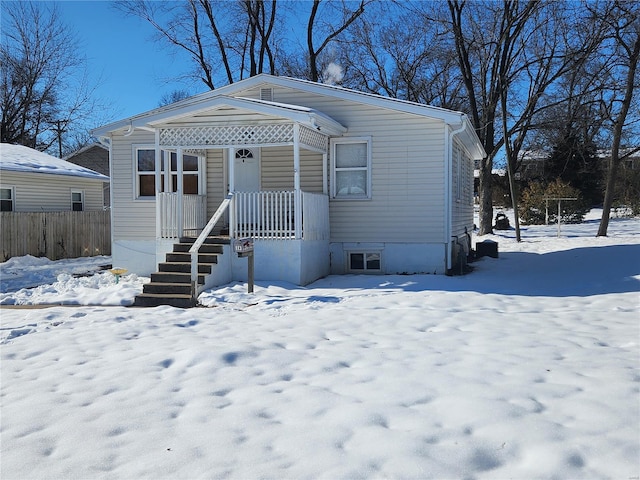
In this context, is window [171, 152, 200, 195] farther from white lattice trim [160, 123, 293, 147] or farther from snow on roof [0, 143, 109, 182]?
snow on roof [0, 143, 109, 182]

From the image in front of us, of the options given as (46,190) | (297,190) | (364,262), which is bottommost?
(364,262)

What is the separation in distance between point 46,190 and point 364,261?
1496 cm

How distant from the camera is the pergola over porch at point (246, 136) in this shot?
37.5 feet

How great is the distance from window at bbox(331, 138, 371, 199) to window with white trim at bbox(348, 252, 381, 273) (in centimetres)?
133

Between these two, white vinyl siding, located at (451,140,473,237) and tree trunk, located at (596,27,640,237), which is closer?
white vinyl siding, located at (451,140,473,237)

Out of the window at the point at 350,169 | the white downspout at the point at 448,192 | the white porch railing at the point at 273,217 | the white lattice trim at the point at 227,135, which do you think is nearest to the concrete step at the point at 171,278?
the white porch railing at the point at 273,217

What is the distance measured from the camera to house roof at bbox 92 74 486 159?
37.6 ft

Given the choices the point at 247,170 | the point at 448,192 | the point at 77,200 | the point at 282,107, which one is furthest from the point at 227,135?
the point at 77,200

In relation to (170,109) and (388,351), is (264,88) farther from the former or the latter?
(388,351)

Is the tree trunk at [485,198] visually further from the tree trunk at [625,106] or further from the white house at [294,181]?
the white house at [294,181]

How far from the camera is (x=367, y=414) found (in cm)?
418

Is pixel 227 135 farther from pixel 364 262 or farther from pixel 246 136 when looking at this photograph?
pixel 364 262

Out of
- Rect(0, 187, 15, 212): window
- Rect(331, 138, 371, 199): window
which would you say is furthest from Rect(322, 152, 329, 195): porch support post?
Rect(0, 187, 15, 212): window

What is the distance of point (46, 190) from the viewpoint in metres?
22.3
